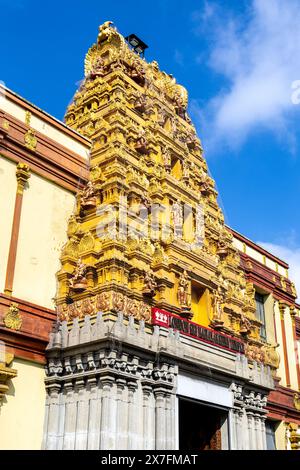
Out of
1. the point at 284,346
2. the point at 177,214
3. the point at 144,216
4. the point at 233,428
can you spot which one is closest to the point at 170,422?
the point at 233,428

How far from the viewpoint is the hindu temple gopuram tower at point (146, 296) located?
18766mm

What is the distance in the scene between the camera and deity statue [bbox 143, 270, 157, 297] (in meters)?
20.8

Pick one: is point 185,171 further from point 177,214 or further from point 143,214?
point 143,214

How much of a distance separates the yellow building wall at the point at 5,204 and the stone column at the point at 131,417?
5410 millimetres

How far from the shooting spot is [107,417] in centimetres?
1767

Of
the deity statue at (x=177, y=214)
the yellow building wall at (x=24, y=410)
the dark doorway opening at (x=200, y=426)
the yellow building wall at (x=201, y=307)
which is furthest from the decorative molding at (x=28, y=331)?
the deity statue at (x=177, y=214)

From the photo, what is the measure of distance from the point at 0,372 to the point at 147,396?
480cm

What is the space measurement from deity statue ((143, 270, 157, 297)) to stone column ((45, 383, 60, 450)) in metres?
4.43

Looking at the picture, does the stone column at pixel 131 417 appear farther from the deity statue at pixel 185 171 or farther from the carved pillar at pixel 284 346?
the carved pillar at pixel 284 346

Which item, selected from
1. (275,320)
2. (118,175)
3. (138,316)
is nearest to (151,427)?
(138,316)

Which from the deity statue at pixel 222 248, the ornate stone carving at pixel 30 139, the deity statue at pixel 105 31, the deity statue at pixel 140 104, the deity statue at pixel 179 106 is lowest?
the deity statue at pixel 222 248

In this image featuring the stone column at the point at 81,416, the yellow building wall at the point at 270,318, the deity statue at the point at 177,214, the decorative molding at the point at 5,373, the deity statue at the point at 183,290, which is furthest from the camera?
the yellow building wall at the point at 270,318

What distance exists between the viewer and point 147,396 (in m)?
19.2
